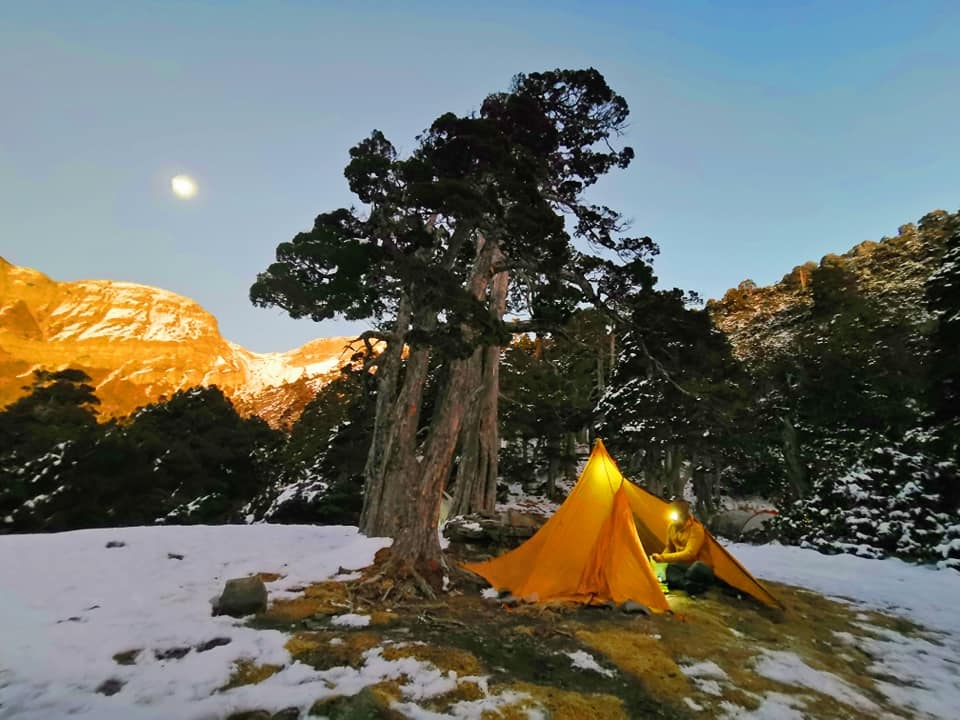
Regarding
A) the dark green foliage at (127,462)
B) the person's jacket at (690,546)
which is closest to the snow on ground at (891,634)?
the person's jacket at (690,546)

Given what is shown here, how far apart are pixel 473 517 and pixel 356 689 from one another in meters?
7.67

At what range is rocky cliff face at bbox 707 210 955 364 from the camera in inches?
1158

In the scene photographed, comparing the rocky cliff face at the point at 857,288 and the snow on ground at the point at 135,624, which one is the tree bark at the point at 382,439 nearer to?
the snow on ground at the point at 135,624

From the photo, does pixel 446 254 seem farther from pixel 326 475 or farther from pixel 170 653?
pixel 326 475

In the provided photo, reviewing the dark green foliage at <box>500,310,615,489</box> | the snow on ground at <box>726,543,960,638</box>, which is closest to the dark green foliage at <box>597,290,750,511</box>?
the dark green foliage at <box>500,310,615,489</box>

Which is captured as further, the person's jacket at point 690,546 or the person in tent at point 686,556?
the person's jacket at point 690,546

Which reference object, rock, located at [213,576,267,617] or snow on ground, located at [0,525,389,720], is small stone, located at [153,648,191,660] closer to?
snow on ground, located at [0,525,389,720]

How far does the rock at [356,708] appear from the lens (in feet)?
9.37

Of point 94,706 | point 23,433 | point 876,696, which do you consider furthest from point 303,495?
point 876,696

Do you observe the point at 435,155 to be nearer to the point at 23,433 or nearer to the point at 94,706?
the point at 94,706

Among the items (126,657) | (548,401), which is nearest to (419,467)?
(126,657)

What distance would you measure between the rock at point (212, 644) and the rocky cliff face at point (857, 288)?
25719mm

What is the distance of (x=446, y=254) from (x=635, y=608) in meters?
7.33

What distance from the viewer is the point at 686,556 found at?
301 inches
